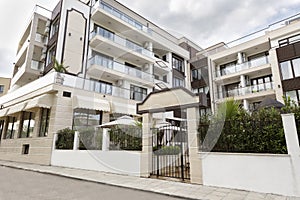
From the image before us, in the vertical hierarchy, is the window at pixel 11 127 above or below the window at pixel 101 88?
below

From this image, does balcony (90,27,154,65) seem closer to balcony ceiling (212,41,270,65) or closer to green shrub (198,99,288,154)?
balcony ceiling (212,41,270,65)

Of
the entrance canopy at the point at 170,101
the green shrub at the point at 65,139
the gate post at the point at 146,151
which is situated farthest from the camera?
the green shrub at the point at 65,139

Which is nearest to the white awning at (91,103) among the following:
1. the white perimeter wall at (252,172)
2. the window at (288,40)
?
the white perimeter wall at (252,172)

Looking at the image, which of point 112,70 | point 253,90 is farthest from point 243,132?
point 253,90

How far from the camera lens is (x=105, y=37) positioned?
20.8 meters

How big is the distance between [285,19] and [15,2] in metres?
26.3

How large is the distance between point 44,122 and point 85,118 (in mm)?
3067

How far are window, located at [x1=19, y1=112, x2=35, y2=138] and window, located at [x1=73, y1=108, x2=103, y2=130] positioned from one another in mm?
4173

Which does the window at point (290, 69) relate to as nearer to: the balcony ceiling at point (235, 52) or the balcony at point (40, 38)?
the balcony ceiling at point (235, 52)

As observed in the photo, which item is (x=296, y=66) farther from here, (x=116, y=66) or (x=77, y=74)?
(x=77, y=74)

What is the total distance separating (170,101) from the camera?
8.56 metres

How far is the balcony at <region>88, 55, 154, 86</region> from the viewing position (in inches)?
761

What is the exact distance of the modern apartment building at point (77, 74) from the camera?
14.8m

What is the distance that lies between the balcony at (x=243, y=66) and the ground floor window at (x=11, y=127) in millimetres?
25103
